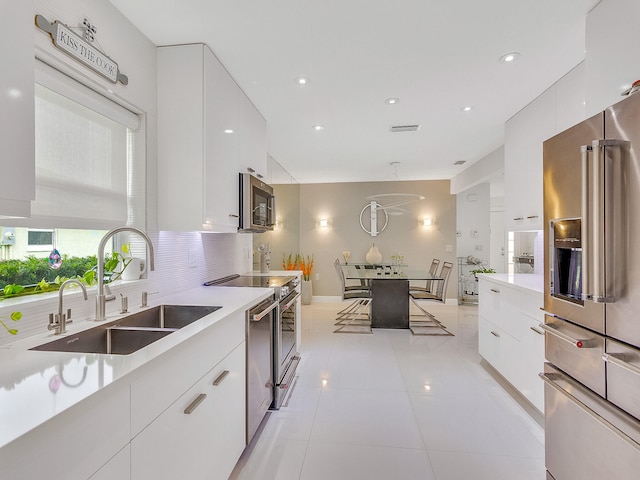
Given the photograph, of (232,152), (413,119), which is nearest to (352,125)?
(413,119)

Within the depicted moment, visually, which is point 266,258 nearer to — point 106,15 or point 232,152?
point 232,152

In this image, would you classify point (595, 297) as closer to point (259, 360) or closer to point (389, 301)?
point (259, 360)

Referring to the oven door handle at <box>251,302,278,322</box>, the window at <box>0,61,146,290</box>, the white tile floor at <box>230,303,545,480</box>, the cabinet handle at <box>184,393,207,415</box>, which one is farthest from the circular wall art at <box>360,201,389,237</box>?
the cabinet handle at <box>184,393,207,415</box>

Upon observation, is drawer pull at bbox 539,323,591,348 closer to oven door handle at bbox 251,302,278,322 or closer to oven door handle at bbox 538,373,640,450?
oven door handle at bbox 538,373,640,450

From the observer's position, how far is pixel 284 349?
2.63m

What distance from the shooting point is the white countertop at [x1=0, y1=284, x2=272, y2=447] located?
2.26 ft

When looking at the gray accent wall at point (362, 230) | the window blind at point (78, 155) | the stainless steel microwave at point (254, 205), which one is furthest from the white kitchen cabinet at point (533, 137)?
the gray accent wall at point (362, 230)

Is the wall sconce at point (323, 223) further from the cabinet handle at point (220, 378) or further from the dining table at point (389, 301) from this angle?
the cabinet handle at point (220, 378)

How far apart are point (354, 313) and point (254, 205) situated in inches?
141

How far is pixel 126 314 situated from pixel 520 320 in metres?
2.62

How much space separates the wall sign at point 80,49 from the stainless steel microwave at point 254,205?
41.0 inches

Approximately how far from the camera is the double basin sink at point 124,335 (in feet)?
4.13

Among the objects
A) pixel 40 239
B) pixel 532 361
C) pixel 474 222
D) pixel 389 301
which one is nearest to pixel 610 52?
pixel 532 361

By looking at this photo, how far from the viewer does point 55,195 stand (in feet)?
4.68
